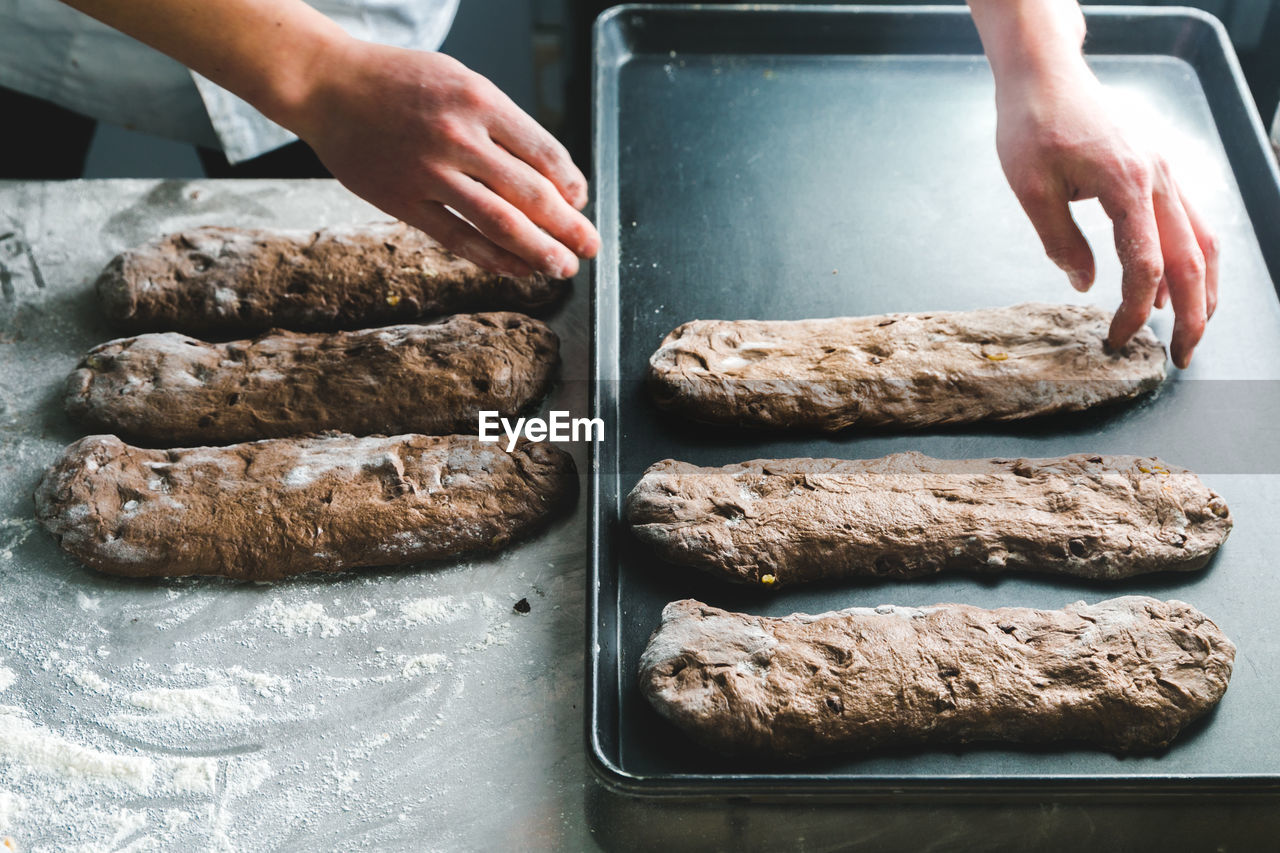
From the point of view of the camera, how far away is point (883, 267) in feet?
6.58

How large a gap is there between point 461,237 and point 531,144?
0.17m

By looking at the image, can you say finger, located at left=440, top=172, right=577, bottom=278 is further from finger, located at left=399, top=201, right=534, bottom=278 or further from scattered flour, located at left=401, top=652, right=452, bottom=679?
→ scattered flour, located at left=401, top=652, right=452, bottom=679

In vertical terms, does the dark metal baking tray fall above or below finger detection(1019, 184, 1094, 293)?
below

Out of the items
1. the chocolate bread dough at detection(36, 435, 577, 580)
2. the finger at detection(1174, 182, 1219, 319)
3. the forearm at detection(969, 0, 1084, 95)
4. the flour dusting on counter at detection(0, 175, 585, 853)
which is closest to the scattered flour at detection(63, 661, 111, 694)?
the flour dusting on counter at detection(0, 175, 585, 853)

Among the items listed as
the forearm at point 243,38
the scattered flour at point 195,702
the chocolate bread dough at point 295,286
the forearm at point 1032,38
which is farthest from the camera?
the chocolate bread dough at point 295,286

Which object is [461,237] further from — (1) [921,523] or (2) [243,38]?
(1) [921,523]

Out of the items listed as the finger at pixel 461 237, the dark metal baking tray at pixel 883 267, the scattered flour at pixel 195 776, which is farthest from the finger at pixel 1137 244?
the scattered flour at pixel 195 776

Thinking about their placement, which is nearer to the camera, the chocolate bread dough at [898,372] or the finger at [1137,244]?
the finger at [1137,244]

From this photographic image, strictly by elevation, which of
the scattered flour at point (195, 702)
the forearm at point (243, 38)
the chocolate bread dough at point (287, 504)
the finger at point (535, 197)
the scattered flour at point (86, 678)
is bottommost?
the scattered flour at point (86, 678)

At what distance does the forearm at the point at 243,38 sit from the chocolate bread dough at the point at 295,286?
54cm

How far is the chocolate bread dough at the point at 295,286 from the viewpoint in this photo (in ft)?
6.26

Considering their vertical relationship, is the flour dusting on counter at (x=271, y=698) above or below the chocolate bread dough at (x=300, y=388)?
below

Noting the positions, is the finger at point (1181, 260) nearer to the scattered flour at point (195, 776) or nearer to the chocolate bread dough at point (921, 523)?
the chocolate bread dough at point (921, 523)

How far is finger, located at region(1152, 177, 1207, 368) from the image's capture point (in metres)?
1.65
